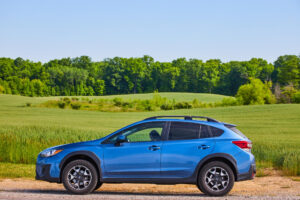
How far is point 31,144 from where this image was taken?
1852 cm

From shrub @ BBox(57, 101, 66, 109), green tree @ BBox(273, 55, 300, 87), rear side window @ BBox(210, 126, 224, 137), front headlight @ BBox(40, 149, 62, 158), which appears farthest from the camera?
green tree @ BBox(273, 55, 300, 87)

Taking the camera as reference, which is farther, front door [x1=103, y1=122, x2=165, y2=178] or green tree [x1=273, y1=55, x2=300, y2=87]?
green tree [x1=273, y1=55, x2=300, y2=87]

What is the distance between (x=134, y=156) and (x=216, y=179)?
1.82 metres

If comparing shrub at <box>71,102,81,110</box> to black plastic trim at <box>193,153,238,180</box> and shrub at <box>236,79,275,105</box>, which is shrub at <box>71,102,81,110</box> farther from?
black plastic trim at <box>193,153,238,180</box>

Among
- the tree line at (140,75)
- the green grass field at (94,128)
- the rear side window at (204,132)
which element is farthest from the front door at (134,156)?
the tree line at (140,75)

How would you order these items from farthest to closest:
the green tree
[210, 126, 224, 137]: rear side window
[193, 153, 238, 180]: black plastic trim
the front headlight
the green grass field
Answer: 1. the green tree
2. the green grass field
3. the front headlight
4. [210, 126, 224, 137]: rear side window
5. [193, 153, 238, 180]: black plastic trim

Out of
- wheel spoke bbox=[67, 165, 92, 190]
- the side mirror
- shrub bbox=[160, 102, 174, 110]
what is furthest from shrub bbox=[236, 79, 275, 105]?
wheel spoke bbox=[67, 165, 92, 190]

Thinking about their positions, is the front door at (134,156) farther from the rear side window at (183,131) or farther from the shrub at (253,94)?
the shrub at (253,94)

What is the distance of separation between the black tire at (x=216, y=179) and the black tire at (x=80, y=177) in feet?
7.60

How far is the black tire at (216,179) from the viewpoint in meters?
9.16

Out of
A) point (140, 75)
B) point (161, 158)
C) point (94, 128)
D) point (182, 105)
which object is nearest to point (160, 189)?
point (161, 158)

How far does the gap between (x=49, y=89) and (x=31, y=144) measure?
101446 millimetres

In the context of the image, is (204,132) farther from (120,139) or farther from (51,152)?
(51,152)

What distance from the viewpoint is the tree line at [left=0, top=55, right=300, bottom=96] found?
121m
